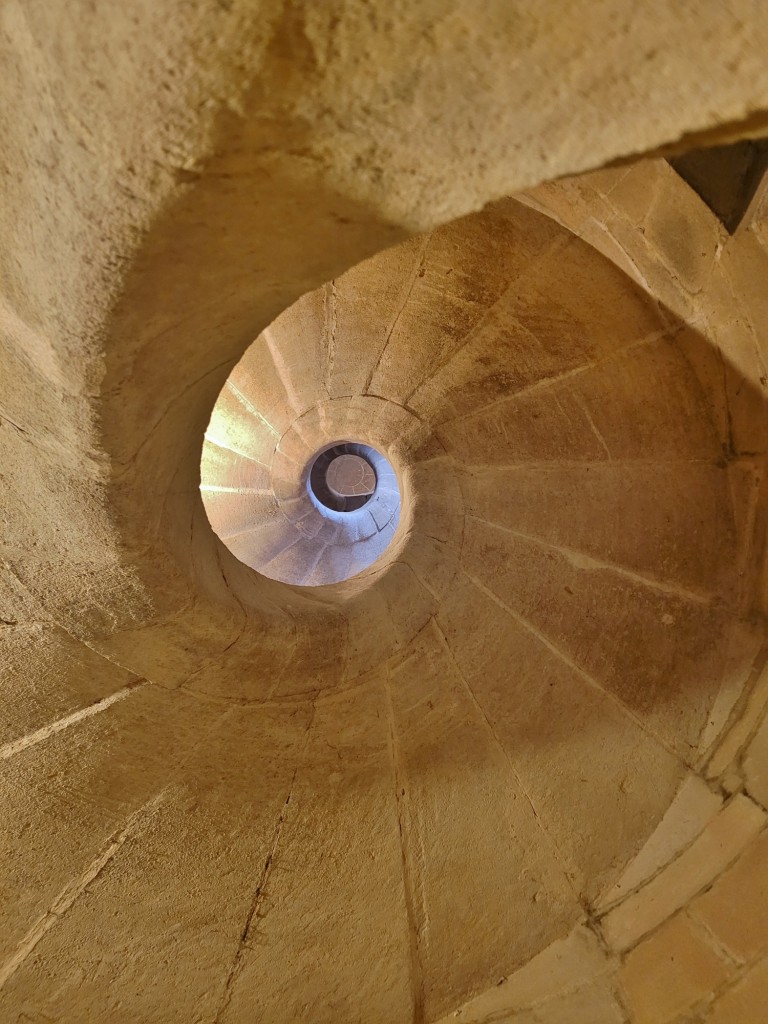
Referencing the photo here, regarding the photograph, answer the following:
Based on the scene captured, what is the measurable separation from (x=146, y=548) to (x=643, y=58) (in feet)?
5.82

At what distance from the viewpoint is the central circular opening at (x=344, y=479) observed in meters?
6.93

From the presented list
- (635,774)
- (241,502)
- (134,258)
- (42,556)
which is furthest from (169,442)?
(241,502)

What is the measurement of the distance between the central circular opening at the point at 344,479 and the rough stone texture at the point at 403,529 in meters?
2.93

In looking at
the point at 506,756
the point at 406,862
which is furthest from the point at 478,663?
the point at 406,862

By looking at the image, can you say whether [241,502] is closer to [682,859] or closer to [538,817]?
[538,817]

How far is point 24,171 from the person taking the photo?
1229 mm

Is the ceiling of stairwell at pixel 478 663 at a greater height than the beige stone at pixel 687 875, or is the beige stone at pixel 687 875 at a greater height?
the ceiling of stairwell at pixel 478 663

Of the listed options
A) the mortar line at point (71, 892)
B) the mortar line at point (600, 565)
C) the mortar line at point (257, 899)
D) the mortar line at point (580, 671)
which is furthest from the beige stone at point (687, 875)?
the mortar line at point (71, 892)

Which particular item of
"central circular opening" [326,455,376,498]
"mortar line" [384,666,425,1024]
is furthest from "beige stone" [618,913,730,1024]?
"central circular opening" [326,455,376,498]

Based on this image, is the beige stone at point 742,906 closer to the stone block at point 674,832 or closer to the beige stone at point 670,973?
the beige stone at point 670,973

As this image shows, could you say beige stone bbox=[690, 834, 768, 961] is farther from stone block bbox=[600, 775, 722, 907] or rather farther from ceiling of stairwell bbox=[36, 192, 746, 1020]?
ceiling of stairwell bbox=[36, 192, 746, 1020]

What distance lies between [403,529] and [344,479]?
11.8ft

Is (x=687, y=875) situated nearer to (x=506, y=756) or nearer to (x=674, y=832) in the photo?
(x=674, y=832)

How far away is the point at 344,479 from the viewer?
24.4 feet
